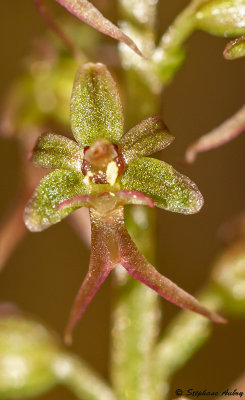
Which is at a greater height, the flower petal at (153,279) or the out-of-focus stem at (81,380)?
the flower petal at (153,279)

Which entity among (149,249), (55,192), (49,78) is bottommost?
(149,249)

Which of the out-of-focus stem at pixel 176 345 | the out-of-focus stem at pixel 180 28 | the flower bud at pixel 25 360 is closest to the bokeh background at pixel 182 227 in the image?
the flower bud at pixel 25 360

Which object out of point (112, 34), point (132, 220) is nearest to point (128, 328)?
point (132, 220)

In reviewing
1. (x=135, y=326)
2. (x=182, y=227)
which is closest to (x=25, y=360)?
(x=135, y=326)

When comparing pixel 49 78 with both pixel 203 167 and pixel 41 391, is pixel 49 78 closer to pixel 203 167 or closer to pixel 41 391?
pixel 41 391

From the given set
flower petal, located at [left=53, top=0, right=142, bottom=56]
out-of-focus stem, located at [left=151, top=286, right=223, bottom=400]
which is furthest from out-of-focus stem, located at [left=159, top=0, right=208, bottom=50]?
out-of-focus stem, located at [left=151, top=286, right=223, bottom=400]

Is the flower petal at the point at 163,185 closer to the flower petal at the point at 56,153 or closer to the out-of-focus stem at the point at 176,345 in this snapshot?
the flower petal at the point at 56,153

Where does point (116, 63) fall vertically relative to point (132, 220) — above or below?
above
